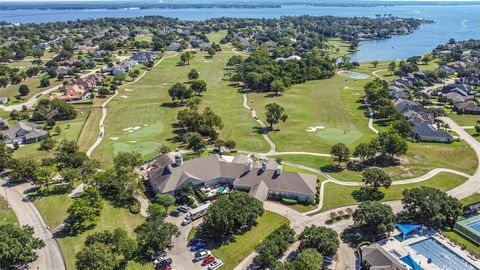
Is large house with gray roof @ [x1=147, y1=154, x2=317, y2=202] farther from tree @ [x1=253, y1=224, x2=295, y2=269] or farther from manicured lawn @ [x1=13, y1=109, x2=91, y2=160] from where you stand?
manicured lawn @ [x1=13, y1=109, x2=91, y2=160]

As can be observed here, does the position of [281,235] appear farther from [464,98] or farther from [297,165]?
[464,98]

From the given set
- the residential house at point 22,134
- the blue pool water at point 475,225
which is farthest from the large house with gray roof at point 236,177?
the residential house at point 22,134

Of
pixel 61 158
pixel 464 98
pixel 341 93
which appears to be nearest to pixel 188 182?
pixel 61 158

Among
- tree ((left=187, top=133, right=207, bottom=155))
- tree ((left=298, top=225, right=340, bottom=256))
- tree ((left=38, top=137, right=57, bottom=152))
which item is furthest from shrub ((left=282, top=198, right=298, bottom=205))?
tree ((left=38, top=137, right=57, bottom=152))

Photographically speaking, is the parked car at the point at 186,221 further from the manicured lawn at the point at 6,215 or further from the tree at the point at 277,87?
the tree at the point at 277,87

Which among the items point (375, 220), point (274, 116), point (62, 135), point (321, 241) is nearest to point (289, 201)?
point (375, 220)

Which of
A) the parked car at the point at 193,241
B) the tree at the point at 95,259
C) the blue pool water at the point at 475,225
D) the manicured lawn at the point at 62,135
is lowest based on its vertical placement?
the manicured lawn at the point at 62,135
